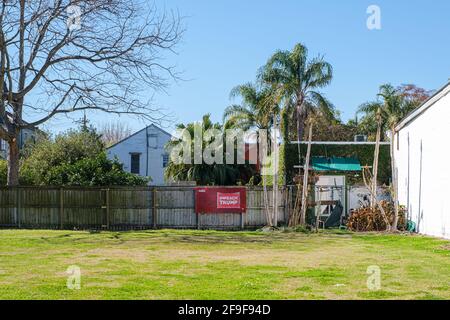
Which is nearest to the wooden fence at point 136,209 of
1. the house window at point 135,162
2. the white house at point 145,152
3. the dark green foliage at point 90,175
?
the dark green foliage at point 90,175

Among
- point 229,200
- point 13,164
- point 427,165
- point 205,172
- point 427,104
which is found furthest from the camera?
point 205,172

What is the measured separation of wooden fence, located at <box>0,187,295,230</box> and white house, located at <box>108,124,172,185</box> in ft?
98.9

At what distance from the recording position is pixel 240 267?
43.0 ft

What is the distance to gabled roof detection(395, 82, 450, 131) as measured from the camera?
70.3 ft

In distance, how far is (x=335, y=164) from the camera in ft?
102

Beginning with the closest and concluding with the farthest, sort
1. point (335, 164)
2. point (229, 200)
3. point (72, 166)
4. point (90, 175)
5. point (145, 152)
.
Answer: point (229, 200)
point (335, 164)
point (90, 175)
point (72, 166)
point (145, 152)

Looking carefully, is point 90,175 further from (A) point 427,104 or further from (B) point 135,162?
(B) point 135,162

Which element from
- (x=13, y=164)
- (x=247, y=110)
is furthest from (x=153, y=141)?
(x=13, y=164)

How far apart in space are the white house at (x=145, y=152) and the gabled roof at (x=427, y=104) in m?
33.5

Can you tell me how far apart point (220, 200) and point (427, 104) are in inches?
359

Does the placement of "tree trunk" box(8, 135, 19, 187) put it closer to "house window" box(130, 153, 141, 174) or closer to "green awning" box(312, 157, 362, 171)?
"green awning" box(312, 157, 362, 171)

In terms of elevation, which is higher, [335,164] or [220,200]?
[335,164]

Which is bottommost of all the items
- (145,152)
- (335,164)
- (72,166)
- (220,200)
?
(220,200)
